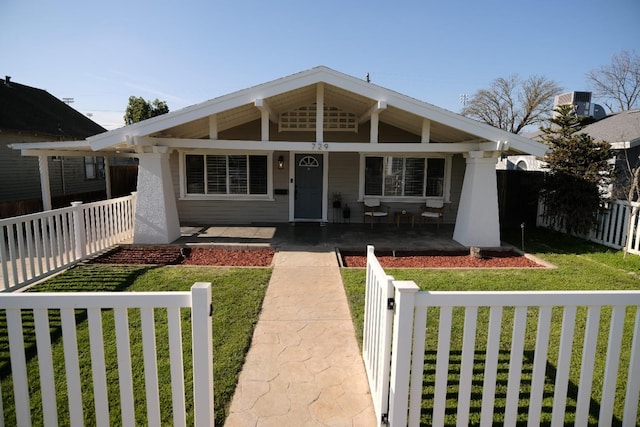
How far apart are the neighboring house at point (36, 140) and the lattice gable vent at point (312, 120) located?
6.02m

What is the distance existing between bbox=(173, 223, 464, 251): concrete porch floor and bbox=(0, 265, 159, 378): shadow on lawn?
2.02 metres

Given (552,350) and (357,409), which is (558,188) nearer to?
(552,350)

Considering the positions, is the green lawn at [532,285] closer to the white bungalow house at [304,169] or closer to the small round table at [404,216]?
the small round table at [404,216]

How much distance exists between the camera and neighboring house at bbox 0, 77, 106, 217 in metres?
11.7

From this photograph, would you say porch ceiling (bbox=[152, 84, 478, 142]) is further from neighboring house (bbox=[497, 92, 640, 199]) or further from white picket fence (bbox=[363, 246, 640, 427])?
white picket fence (bbox=[363, 246, 640, 427])

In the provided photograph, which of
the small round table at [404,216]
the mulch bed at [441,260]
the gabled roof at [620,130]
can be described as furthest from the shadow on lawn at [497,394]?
the gabled roof at [620,130]

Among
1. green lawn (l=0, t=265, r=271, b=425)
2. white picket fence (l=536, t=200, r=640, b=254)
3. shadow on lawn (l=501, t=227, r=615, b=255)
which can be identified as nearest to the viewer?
green lawn (l=0, t=265, r=271, b=425)

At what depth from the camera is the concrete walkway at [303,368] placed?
2.52 m

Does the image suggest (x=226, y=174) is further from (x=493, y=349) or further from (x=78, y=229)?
(x=493, y=349)

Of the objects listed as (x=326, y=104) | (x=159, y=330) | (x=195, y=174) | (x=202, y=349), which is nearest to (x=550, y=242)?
(x=326, y=104)

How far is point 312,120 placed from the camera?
33.9ft

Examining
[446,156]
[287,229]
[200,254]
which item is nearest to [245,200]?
[287,229]

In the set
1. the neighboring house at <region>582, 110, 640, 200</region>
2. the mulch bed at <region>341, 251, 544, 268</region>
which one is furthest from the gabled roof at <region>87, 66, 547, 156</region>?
the neighboring house at <region>582, 110, 640, 200</region>

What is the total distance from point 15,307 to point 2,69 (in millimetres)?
18078
